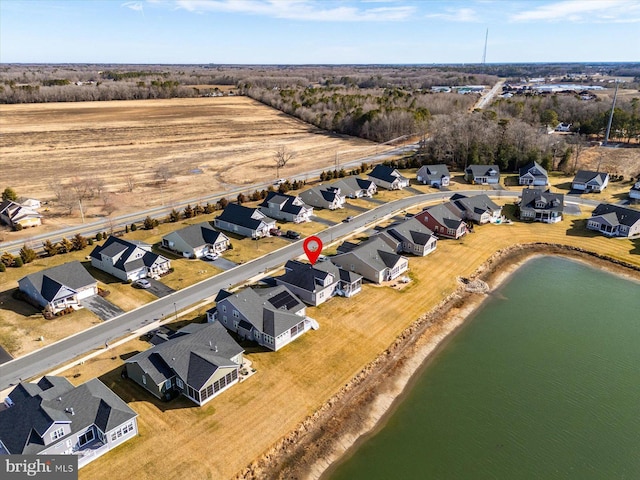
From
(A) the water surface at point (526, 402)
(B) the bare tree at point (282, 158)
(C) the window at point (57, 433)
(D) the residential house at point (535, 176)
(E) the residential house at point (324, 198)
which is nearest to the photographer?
(C) the window at point (57, 433)

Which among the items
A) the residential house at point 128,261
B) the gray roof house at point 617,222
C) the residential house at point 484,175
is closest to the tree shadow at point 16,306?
the residential house at point 128,261

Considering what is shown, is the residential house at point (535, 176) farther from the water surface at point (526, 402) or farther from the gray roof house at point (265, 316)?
the gray roof house at point (265, 316)

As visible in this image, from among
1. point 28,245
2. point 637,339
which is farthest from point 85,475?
point 637,339

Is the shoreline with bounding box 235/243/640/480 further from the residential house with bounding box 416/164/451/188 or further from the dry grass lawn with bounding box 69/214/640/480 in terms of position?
the residential house with bounding box 416/164/451/188

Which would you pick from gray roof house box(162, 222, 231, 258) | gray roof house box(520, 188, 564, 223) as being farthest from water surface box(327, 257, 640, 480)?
gray roof house box(162, 222, 231, 258)

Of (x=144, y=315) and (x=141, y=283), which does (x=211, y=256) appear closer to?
(x=141, y=283)

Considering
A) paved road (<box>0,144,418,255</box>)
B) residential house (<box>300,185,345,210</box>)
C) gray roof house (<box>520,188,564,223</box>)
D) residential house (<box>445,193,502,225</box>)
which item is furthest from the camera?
residential house (<box>300,185,345,210</box>)

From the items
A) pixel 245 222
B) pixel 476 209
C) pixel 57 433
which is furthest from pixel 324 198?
pixel 57 433

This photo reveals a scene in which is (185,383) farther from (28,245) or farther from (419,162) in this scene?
(419,162)
